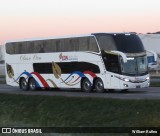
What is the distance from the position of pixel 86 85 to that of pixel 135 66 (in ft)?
11.3

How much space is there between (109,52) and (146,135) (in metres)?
19.1

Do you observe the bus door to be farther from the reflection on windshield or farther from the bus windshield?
the bus windshield

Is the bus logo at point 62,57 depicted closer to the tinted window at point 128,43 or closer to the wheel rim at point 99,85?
the wheel rim at point 99,85

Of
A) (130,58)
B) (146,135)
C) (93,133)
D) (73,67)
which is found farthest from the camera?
(73,67)

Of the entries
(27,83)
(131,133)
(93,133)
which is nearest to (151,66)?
(27,83)

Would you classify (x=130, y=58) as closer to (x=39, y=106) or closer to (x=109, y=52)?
(x=109, y=52)

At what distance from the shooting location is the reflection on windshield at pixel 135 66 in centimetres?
3192

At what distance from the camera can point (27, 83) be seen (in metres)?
39.0

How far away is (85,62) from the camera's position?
33531 mm

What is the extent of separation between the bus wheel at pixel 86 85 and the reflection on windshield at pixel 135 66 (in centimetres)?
274

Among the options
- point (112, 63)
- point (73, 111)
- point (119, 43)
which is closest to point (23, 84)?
point (112, 63)

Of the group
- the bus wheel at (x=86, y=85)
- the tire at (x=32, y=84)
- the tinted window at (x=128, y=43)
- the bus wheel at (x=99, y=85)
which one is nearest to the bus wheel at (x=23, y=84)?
the tire at (x=32, y=84)

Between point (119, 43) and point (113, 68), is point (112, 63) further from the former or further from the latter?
point (119, 43)

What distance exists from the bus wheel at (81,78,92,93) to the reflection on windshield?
8.98 ft
